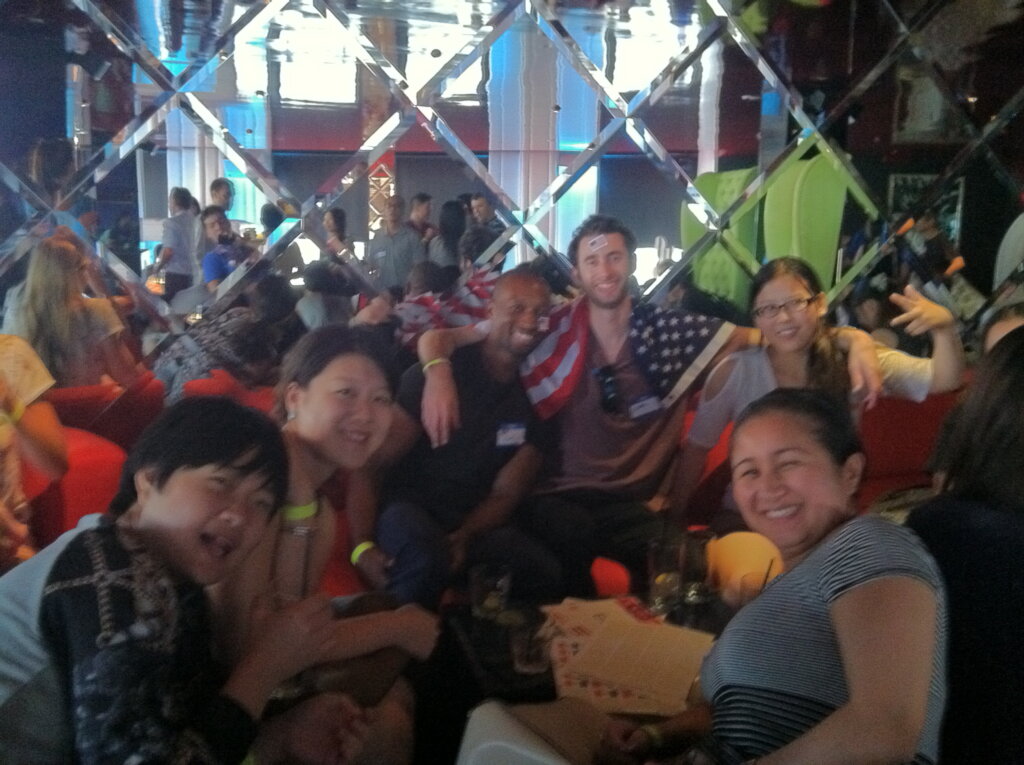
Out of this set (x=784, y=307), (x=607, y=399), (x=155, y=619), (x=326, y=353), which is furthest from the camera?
(x=784, y=307)

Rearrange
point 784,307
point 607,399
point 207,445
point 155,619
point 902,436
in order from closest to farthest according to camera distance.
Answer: point 155,619
point 207,445
point 607,399
point 784,307
point 902,436

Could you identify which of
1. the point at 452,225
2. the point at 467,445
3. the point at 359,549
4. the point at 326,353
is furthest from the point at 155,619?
the point at 452,225

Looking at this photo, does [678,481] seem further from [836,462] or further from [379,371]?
[379,371]

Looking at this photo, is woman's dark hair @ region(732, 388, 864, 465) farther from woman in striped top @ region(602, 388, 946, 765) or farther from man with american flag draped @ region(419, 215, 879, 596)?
man with american flag draped @ region(419, 215, 879, 596)

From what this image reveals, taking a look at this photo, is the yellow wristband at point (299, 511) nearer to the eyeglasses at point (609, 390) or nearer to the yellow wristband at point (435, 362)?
the yellow wristband at point (435, 362)

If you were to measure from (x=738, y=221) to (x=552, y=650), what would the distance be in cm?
84

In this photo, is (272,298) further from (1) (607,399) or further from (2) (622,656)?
(2) (622,656)

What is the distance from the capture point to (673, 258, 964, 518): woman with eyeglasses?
1750 millimetres

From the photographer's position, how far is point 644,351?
171 centimetres

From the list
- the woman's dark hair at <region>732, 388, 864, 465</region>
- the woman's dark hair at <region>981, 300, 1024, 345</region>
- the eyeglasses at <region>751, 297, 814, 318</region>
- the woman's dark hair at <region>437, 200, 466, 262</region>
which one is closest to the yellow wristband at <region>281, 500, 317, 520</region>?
the woman's dark hair at <region>437, 200, 466, 262</region>

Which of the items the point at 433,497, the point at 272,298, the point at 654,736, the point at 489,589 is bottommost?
the point at 654,736

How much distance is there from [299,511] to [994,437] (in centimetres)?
106

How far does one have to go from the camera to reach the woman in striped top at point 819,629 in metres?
1.15

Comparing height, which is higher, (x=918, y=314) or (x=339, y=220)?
(x=339, y=220)
